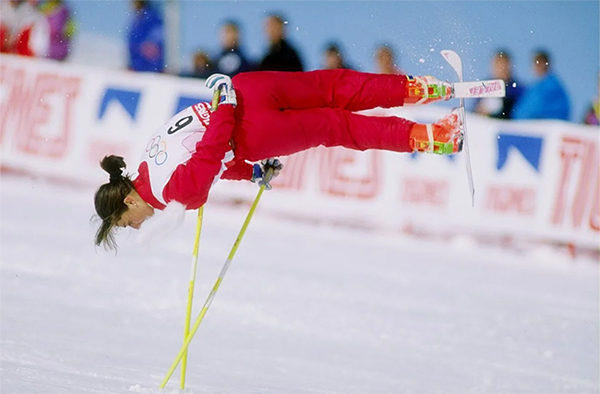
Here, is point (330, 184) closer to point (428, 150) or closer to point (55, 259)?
point (55, 259)

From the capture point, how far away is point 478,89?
4.54 m

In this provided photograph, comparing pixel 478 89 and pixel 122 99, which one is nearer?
pixel 478 89

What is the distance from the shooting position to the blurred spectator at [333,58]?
852 centimetres

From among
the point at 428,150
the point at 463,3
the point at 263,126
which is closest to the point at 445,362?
the point at 428,150

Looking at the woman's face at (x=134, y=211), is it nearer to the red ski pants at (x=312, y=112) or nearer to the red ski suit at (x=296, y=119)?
the red ski suit at (x=296, y=119)

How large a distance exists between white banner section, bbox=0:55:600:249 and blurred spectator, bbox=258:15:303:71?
2.97 feet

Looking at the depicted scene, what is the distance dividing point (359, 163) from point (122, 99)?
2519 millimetres

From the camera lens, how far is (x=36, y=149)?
9.44 metres

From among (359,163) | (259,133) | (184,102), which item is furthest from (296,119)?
(184,102)

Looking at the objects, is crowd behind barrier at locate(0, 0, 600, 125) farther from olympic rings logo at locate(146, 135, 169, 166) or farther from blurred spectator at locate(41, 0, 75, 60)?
olympic rings logo at locate(146, 135, 169, 166)

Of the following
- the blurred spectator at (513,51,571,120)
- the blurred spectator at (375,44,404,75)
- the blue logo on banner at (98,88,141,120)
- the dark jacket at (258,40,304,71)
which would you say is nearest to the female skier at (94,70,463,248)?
the blurred spectator at (375,44,404,75)

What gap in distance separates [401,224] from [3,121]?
4.26 meters

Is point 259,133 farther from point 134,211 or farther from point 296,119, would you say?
point 134,211

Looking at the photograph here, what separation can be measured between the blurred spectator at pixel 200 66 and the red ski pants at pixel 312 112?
5046 millimetres
